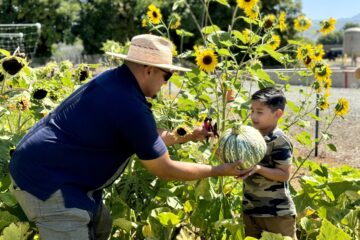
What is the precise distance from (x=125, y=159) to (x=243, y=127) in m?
0.57

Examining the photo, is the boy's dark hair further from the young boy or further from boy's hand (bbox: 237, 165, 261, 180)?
boy's hand (bbox: 237, 165, 261, 180)

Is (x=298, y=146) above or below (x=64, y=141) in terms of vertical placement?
below

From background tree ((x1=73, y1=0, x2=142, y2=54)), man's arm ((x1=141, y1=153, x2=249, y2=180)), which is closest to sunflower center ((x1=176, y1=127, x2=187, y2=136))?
man's arm ((x1=141, y1=153, x2=249, y2=180))

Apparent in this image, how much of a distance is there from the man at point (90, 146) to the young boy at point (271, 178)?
19.9 inches

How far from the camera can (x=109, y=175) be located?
8.00ft

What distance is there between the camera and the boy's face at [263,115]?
2.80m

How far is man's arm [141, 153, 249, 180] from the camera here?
7.72 feet

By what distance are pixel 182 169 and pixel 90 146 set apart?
404 millimetres

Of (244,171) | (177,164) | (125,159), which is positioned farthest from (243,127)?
(125,159)

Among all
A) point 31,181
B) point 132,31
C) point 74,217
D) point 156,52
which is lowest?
point 132,31

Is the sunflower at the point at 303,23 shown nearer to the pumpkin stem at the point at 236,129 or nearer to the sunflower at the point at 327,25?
the sunflower at the point at 327,25

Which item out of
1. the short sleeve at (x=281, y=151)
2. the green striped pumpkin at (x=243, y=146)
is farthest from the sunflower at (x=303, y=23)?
the green striped pumpkin at (x=243, y=146)

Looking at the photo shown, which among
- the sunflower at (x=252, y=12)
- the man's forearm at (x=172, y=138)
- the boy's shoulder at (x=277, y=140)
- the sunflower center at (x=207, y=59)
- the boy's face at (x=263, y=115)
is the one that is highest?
the sunflower at (x=252, y=12)

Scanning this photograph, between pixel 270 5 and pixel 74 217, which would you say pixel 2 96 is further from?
pixel 270 5
